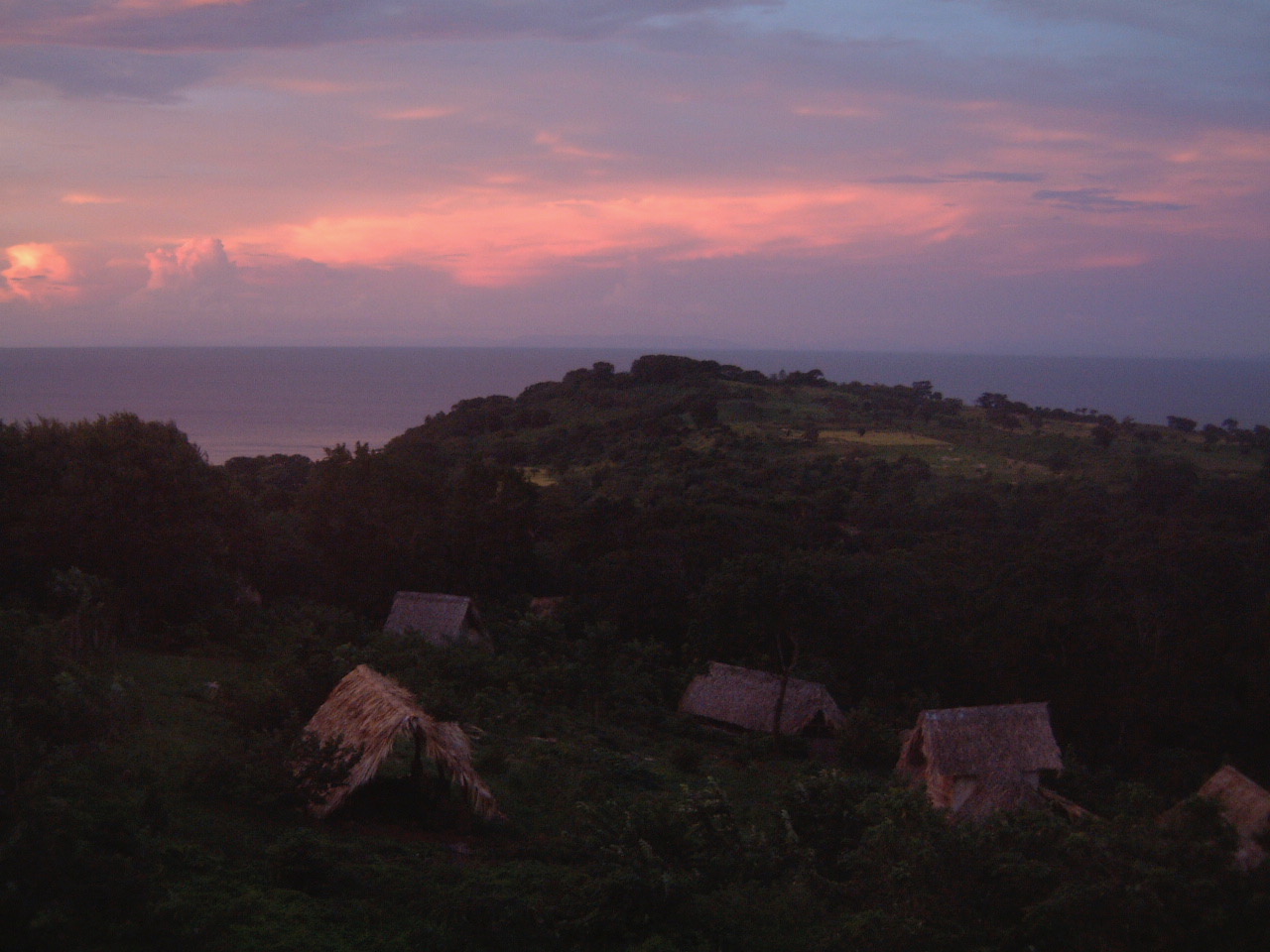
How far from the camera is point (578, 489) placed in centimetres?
4084

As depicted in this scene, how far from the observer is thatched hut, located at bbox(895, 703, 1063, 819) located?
1460cm

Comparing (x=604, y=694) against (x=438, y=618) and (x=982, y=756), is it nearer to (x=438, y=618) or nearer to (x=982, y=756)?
(x=438, y=618)

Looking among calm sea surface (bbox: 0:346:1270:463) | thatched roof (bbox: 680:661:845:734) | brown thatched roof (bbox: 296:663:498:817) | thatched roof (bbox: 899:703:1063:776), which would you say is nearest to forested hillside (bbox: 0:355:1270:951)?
brown thatched roof (bbox: 296:663:498:817)

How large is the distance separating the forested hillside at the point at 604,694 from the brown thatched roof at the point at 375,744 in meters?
0.31

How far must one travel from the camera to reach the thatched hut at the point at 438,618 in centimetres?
2080

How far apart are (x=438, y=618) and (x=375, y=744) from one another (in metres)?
12.5

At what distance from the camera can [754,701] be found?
A: 64.6 feet

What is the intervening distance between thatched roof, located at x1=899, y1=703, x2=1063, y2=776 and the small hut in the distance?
3.72 metres

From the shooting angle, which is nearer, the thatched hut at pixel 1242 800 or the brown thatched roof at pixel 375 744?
the brown thatched roof at pixel 375 744

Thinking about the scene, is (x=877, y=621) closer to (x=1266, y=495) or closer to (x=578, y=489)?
(x=578, y=489)

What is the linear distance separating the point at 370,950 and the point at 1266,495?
153 feet

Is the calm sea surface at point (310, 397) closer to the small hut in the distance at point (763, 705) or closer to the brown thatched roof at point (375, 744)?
the small hut in the distance at point (763, 705)

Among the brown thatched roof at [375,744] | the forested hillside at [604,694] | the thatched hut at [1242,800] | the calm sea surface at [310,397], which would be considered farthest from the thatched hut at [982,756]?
the calm sea surface at [310,397]

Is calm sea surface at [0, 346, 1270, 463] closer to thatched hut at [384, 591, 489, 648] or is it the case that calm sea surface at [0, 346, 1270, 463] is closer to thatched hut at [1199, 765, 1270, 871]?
thatched hut at [384, 591, 489, 648]
